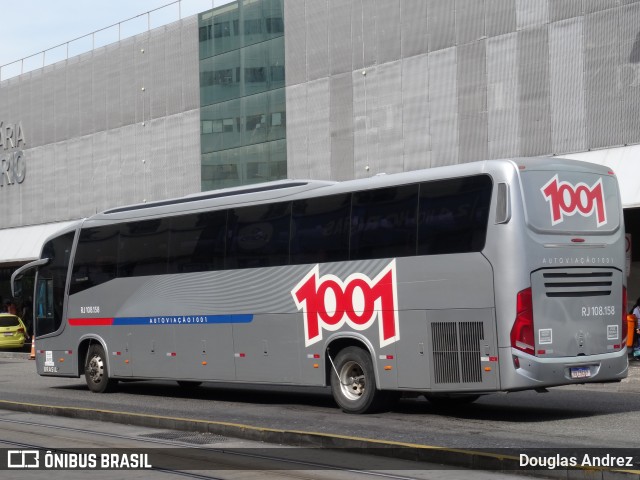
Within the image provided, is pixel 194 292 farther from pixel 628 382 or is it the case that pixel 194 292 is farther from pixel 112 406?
pixel 628 382

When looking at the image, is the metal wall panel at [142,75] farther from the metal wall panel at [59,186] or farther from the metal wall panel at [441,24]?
the metal wall panel at [441,24]

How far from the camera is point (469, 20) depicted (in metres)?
31.6

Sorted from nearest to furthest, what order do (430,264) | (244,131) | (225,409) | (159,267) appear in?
(430,264), (225,409), (159,267), (244,131)

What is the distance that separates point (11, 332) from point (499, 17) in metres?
22.7

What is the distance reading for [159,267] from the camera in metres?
19.6

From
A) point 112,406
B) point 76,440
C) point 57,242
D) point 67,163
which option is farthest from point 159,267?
point 67,163

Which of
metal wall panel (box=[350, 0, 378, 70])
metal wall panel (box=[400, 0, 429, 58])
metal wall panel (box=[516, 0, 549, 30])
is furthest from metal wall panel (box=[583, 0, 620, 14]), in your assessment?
metal wall panel (box=[350, 0, 378, 70])

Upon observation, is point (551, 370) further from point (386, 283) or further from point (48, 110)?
point (48, 110)

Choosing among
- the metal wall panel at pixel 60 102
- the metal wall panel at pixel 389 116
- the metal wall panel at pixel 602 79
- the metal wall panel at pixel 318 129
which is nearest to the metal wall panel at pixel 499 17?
the metal wall panel at pixel 602 79

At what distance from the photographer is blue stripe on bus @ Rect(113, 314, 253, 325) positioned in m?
18.1

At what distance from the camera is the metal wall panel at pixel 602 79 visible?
1099 inches

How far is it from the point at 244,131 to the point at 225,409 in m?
23.7

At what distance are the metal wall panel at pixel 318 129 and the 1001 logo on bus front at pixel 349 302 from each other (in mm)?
19671

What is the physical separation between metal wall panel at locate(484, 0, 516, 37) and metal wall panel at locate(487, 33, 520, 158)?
0.65 ft
